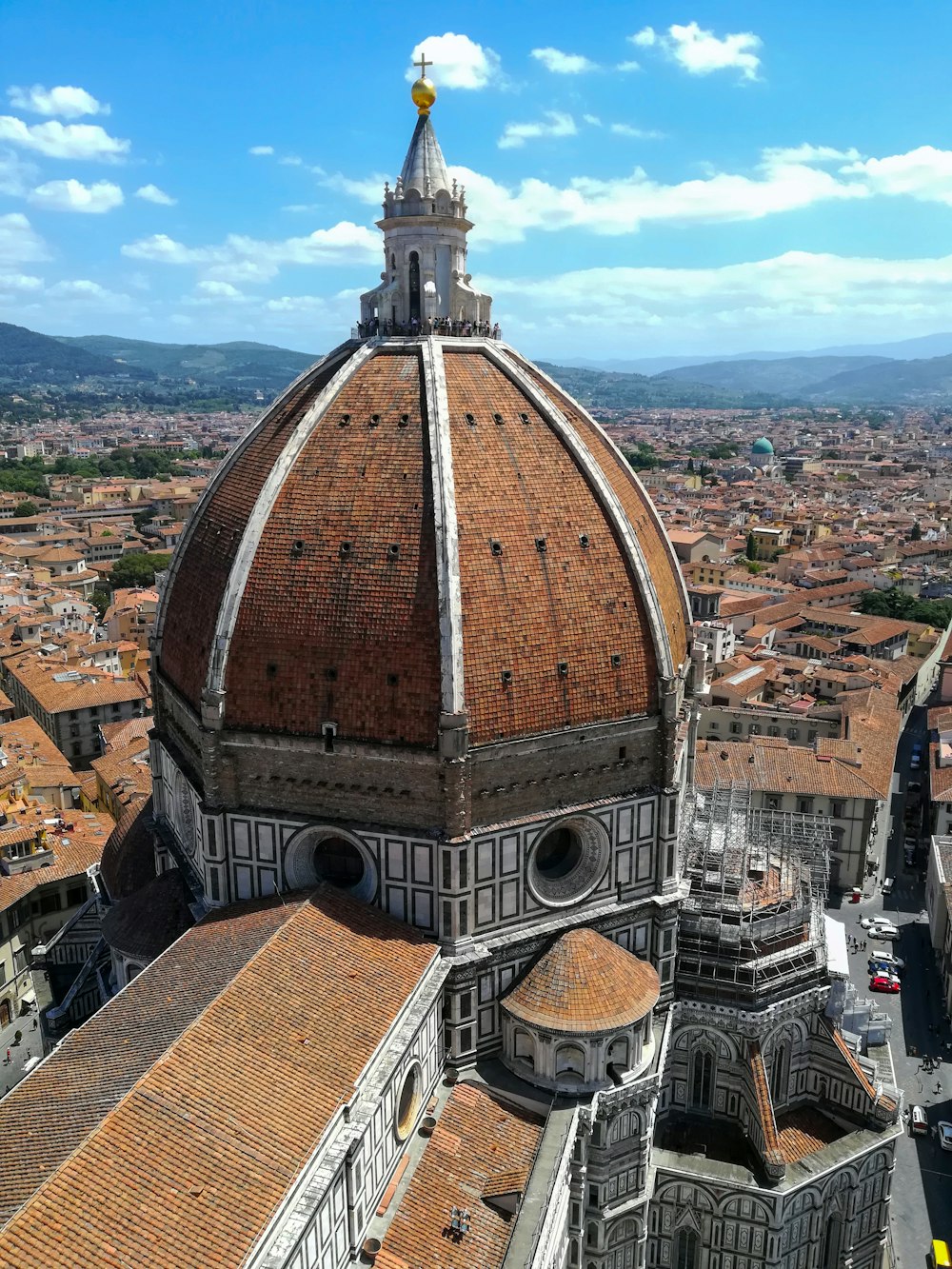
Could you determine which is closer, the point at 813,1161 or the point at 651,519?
the point at 813,1161

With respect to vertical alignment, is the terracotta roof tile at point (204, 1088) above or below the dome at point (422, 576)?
below

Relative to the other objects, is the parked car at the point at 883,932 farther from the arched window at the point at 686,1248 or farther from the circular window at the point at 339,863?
the circular window at the point at 339,863

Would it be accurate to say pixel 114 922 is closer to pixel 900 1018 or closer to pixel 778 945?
pixel 778 945

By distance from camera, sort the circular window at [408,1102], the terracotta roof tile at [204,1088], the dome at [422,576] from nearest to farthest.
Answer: the terracotta roof tile at [204,1088] < the circular window at [408,1102] < the dome at [422,576]

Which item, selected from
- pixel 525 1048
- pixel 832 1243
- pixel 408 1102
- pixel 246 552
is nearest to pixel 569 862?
pixel 525 1048

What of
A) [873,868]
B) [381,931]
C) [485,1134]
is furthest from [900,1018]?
[381,931]

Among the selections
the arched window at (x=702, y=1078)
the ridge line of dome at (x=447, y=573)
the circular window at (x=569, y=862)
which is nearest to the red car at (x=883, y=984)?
the arched window at (x=702, y=1078)

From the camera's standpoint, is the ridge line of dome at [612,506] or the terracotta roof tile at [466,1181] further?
the ridge line of dome at [612,506]
